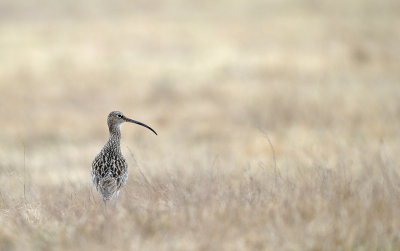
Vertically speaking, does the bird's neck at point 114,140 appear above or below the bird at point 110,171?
above

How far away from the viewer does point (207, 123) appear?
57.9 ft

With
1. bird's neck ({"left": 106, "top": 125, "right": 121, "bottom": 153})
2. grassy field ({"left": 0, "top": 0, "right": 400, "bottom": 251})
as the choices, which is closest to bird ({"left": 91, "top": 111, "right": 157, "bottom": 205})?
bird's neck ({"left": 106, "top": 125, "right": 121, "bottom": 153})

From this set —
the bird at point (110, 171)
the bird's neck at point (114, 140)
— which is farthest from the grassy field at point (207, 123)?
the bird's neck at point (114, 140)

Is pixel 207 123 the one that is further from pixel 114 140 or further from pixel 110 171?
pixel 110 171

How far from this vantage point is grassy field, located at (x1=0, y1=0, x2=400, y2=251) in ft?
16.0

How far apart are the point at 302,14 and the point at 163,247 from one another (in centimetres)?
2949

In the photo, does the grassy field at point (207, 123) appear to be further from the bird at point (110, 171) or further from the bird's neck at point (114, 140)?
the bird's neck at point (114, 140)

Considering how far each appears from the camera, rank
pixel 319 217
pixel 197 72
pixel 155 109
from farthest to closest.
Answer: pixel 197 72 → pixel 155 109 → pixel 319 217

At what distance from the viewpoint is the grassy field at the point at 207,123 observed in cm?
489

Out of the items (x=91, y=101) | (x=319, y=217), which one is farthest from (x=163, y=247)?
(x=91, y=101)

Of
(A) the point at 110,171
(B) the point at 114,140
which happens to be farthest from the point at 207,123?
(A) the point at 110,171

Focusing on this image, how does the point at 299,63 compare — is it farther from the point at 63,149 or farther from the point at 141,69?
the point at 63,149

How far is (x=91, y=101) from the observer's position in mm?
20812

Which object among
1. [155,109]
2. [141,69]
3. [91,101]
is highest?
[141,69]
